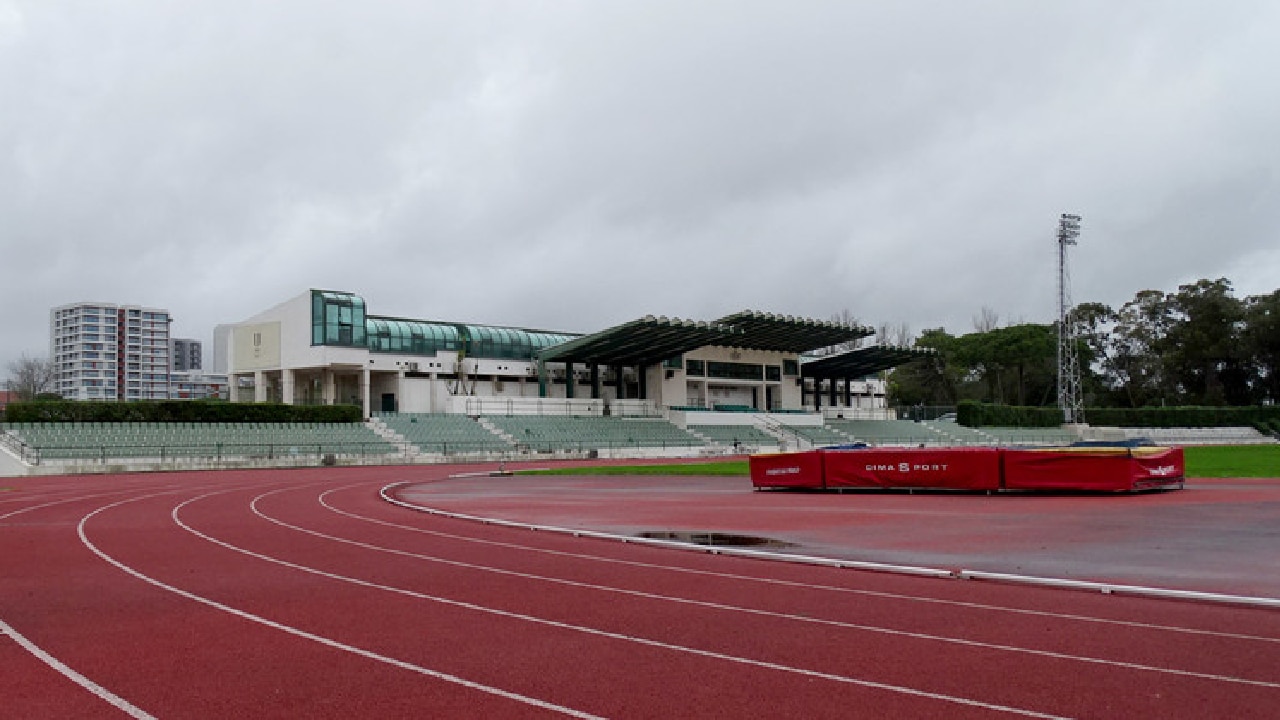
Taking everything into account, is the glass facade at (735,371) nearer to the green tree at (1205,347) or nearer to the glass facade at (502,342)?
the glass facade at (502,342)

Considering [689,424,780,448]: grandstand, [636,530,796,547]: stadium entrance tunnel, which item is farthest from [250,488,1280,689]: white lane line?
[689,424,780,448]: grandstand

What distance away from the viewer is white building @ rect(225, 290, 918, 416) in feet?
199

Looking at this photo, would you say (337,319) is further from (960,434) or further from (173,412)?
(960,434)

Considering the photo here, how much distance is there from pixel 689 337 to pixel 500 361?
14514mm

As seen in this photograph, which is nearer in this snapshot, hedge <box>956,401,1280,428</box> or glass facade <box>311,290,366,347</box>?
glass facade <box>311,290,366,347</box>

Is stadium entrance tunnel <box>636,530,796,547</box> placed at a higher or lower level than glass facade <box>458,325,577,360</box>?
lower

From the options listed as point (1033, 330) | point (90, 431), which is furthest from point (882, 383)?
point (90, 431)

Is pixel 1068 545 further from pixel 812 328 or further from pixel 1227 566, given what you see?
pixel 812 328

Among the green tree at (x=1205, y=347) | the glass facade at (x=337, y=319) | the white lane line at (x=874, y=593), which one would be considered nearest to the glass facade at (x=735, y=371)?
the glass facade at (x=337, y=319)

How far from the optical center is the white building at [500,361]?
60781mm

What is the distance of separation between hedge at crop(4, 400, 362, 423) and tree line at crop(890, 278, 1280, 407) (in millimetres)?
66482

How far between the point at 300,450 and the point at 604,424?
23.4 meters

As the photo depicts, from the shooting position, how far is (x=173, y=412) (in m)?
47.4

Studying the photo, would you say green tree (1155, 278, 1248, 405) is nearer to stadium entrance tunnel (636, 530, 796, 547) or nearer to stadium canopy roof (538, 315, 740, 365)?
stadium canopy roof (538, 315, 740, 365)
